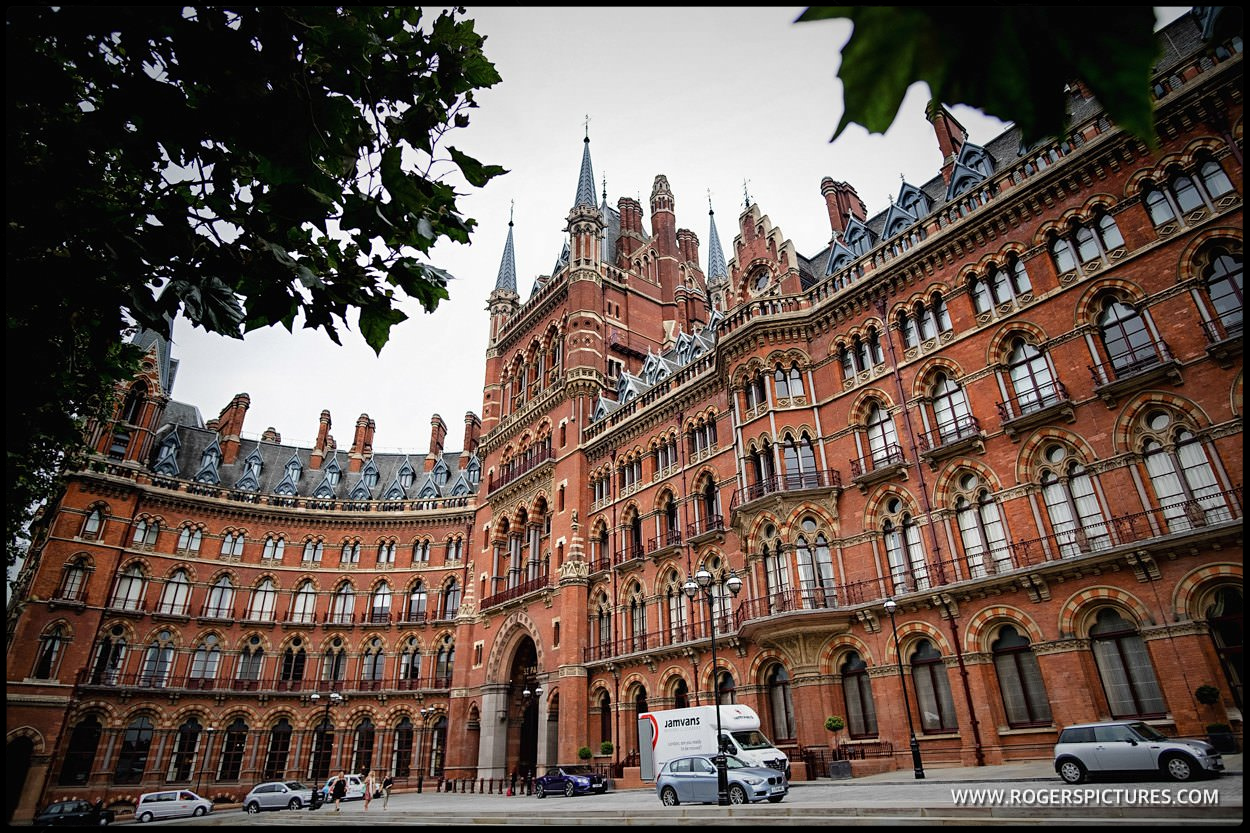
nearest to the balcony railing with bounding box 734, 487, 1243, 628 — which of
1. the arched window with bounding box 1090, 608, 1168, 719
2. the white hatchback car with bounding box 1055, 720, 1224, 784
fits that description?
the arched window with bounding box 1090, 608, 1168, 719

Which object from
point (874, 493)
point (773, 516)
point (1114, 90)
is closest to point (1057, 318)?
point (874, 493)

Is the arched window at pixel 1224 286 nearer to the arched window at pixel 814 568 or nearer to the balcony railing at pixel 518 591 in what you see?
the arched window at pixel 814 568

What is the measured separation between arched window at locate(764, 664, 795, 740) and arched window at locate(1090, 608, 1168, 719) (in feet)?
31.3

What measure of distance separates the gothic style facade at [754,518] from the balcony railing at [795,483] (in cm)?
16

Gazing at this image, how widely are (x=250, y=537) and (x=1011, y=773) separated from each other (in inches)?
1797

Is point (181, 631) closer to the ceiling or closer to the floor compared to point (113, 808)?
closer to the ceiling

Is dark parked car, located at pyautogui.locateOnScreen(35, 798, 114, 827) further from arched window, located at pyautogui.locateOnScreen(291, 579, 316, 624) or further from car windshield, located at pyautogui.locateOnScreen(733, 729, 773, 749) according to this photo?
car windshield, located at pyautogui.locateOnScreen(733, 729, 773, 749)

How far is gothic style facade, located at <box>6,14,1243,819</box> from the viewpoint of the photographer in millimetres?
18188

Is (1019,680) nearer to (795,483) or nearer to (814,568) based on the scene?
(814,568)

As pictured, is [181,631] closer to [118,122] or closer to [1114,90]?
[118,122]

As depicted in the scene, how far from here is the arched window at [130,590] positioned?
136 ft

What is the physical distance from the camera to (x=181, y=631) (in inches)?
1692

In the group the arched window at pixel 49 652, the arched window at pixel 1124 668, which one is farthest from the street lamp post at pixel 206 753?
the arched window at pixel 1124 668

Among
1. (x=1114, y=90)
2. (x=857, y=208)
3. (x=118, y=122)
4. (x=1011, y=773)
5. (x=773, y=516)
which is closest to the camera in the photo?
(x=1114, y=90)
